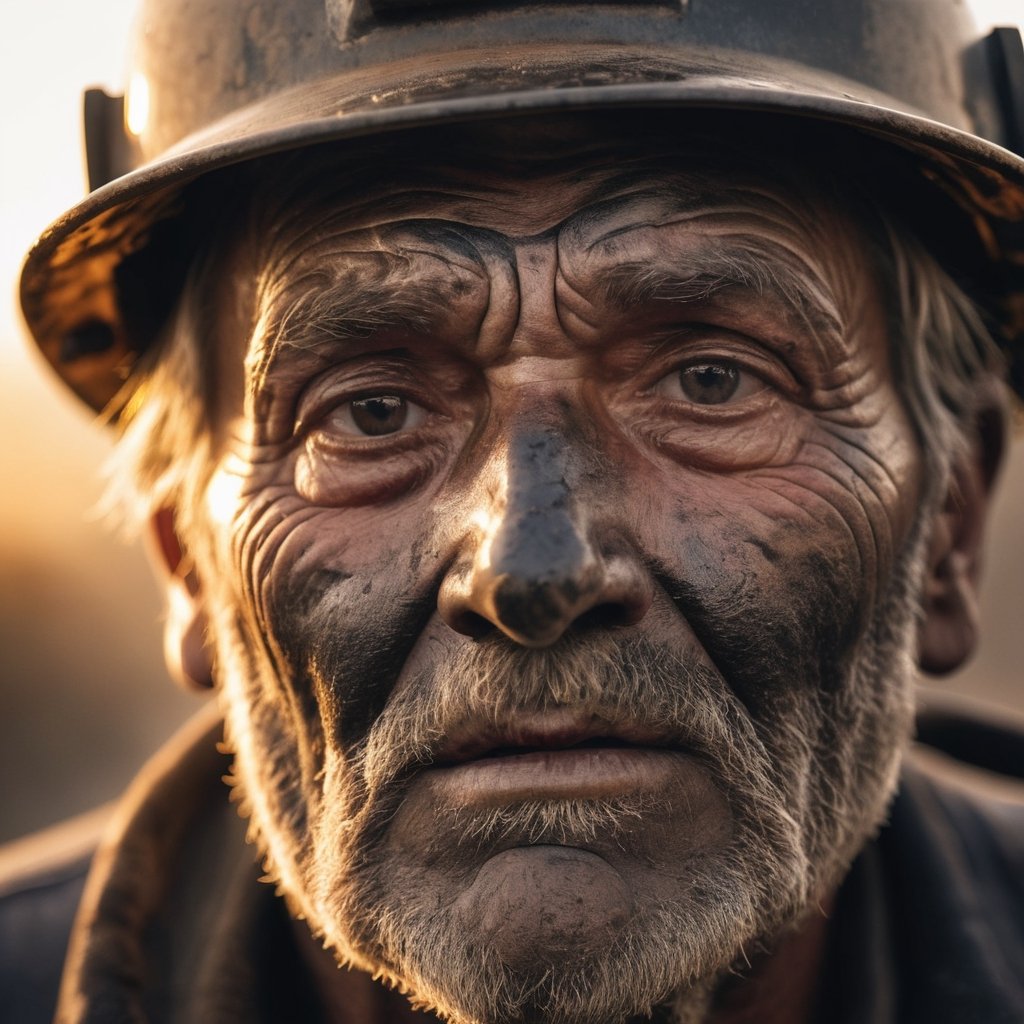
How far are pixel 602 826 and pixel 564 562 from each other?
42 cm

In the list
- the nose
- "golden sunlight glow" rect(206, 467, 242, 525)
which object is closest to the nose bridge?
the nose

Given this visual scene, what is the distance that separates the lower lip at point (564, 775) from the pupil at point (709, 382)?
25.4 inches

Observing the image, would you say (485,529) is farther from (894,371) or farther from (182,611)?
(182,611)

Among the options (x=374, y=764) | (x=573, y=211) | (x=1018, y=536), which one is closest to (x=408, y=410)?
(x=573, y=211)

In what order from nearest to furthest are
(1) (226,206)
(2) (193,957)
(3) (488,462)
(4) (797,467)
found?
(3) (488,462) → (4) (797,467) → (1) (226,206) → (2) (193,957)

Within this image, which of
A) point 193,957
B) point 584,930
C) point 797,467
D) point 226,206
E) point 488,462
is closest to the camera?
point 584,930

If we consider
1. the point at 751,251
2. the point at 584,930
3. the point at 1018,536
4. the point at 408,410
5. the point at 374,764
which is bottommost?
the point at 1018,536

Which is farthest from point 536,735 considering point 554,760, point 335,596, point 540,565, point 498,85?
point 498,85

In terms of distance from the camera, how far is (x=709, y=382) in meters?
2.24

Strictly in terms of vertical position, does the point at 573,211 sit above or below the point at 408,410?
above

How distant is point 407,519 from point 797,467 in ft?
2.34

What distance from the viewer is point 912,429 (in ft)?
8.20

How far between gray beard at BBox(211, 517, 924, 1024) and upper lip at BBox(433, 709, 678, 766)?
0.02 metres

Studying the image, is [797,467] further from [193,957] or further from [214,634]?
[193,957]
